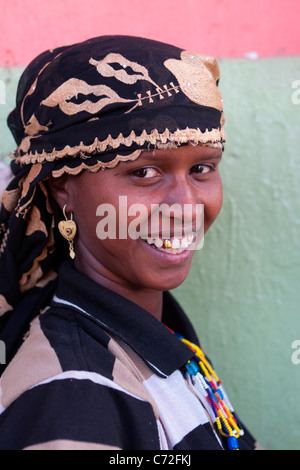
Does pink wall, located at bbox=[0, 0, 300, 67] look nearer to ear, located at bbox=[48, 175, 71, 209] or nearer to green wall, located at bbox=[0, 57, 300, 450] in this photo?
green wall, located at bbox=[0, 57, 300, 450]

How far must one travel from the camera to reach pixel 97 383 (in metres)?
1.23

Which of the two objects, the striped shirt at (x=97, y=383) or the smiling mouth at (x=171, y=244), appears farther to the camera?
the smiling mouth at (x=171, y=244)

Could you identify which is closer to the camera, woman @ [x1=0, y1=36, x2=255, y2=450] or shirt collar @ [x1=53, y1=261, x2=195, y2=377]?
woman @ [x1=0, y1=36, x2=255, y2=450]

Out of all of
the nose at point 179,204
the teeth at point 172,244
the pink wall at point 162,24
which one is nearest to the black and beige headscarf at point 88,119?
the nose at point 179,204

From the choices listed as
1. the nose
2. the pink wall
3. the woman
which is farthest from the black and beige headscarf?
the pink wall

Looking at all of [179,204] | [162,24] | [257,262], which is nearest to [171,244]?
[179,204]

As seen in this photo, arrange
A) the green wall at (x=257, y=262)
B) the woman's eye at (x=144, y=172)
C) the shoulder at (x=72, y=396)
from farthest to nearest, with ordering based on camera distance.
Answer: the green wall at (x=257, y=262) → the woman's eye at (x=144, y=172) → the shoulder at (x=72, y=396)

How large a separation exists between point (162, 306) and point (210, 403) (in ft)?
1.32

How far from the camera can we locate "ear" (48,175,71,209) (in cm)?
154

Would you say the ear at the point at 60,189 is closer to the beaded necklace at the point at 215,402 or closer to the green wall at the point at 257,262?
the beaded necklace at the point at 215,402

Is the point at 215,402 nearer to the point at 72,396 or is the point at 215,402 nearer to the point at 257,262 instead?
the point at 72,396

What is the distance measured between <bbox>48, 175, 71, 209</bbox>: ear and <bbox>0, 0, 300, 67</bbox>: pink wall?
79 centimetres

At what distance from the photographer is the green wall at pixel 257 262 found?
2260 mm

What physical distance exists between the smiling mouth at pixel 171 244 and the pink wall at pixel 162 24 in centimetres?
108
